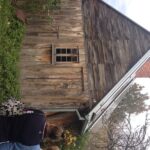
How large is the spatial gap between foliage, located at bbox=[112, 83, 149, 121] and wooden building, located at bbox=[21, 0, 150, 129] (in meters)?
14.5

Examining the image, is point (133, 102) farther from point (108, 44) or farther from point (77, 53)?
point (77, 53)

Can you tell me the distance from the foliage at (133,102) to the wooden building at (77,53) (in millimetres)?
14524

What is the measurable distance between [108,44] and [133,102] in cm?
1693

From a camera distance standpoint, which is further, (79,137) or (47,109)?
(79,137)

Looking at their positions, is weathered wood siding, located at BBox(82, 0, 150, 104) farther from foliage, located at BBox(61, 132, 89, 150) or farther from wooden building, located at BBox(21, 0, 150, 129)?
foliage, located at BBox(61, 132, 89, 150)

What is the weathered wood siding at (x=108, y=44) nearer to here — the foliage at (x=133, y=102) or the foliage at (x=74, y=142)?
the foliage at (x=74, y=142)

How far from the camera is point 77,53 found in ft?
43.7

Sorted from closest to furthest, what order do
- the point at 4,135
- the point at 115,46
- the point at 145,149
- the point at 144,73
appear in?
the point at 4,135, the point at 115,46, the point at 145,149, the point at 144,73

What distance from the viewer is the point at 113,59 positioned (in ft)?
45.0

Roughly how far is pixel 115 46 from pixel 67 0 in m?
2.42

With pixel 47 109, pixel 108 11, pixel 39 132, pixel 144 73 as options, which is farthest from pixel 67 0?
pixel 144 73

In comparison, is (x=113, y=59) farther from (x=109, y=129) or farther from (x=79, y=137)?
(x=109, y=129)

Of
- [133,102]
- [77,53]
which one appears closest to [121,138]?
[133,102]

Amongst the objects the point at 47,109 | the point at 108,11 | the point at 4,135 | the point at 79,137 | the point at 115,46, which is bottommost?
the point at 79,137
